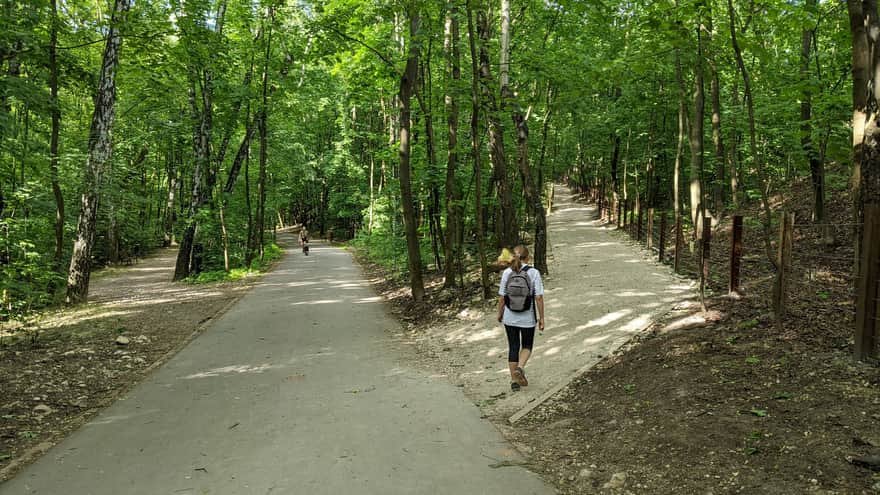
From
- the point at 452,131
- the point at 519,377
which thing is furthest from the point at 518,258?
the point at 452,131

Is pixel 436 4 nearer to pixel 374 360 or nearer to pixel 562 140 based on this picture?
pixel 374 360

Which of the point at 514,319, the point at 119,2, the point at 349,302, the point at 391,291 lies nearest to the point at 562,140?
the point at 391,291

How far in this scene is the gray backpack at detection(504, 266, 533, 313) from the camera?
21.9 feet

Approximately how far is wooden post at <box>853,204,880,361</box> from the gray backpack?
3306mm

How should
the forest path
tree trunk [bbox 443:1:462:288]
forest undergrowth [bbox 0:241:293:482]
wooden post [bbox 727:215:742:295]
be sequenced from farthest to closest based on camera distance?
tree trunk [bbox 443:1:462:288] → wooden post [bbox 727:215:742:295] → forest undergrowth [bbox 0:241:293:482] → the forest path

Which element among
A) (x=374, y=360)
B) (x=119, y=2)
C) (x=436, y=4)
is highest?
(x=119, y=2)

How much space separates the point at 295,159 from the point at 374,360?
2802 centimetres

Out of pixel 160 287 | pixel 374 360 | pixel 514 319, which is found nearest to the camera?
pixel 514 319

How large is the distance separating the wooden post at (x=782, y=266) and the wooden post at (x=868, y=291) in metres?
1.20

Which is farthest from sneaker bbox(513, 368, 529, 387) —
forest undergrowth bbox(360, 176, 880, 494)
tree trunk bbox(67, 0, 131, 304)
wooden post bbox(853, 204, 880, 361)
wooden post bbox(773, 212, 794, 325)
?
tree trunk bbox(67, 0, 131, 304)

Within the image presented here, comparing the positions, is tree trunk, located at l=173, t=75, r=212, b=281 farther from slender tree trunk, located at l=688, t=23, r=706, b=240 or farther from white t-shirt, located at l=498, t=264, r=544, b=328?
white t-shirt, located at l=498, t=264, r=544, b=328

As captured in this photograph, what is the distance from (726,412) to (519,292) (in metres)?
2.68

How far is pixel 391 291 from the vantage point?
17047 mm

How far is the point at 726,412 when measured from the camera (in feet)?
15.4
